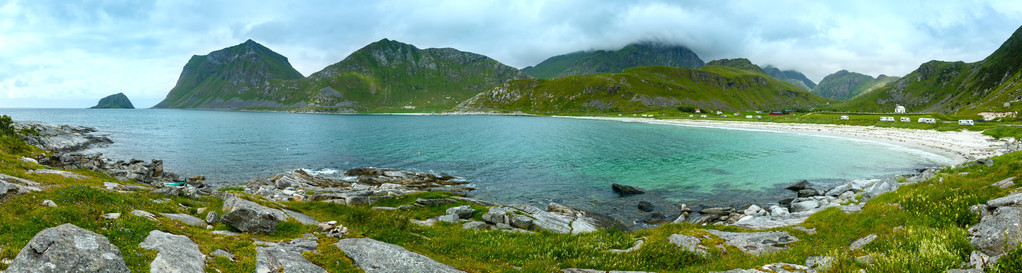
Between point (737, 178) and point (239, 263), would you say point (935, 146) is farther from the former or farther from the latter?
point (239, 263)

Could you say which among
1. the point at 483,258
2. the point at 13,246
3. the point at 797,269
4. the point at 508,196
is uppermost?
the point at 13,246

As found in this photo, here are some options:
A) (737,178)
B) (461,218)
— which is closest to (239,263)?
(461,218)

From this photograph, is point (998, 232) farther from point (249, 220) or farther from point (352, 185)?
point (352, 185)

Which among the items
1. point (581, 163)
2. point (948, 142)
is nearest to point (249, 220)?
point (581, 163)

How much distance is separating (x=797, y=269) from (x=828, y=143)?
89.1 metres

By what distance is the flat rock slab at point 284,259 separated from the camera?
10188 mm

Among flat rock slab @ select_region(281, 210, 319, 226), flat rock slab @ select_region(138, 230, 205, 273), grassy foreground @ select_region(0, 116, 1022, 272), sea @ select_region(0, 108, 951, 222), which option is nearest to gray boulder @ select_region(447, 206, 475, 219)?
grassy foreground @ select_region(0, 116, 1022, 272)

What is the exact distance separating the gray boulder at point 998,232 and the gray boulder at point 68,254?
1959 centimetres

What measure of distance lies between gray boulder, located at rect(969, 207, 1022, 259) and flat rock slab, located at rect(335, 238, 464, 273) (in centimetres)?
1382

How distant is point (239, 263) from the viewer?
10.1 metres

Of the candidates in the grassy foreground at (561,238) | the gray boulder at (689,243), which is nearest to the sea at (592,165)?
the gray boulder at (689,243)

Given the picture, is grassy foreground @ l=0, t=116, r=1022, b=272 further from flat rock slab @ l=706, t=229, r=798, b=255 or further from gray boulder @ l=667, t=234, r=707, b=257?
flat rock slab @ l=706, t=229, r=798, b=255

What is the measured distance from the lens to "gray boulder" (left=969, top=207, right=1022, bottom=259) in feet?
30.4

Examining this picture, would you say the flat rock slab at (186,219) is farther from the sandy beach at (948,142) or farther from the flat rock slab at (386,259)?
the sandy beach at (948,142)
